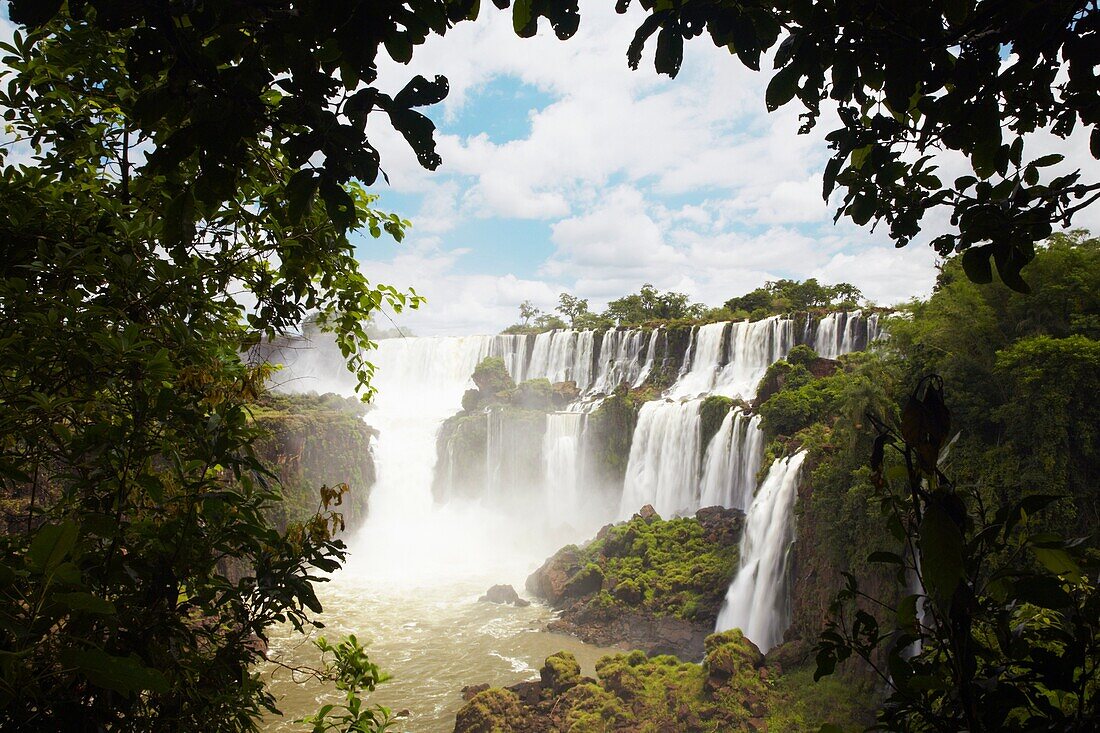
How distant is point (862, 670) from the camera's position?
8.05 meters

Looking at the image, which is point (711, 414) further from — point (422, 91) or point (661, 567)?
point (422, 91)

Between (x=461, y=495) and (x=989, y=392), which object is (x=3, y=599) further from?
(x=461, y=495)

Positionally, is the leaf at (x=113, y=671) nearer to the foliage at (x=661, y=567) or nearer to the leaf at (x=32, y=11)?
the leaf at (x=32, y=11)

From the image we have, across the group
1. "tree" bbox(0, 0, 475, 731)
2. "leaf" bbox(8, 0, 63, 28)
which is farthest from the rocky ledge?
"leaf" bbox(8, 0, 63, 28)

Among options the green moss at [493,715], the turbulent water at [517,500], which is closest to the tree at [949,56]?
the turbulent water at [517,500]

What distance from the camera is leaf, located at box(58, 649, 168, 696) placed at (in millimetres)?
658

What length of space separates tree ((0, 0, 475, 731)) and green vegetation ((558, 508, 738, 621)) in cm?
1196

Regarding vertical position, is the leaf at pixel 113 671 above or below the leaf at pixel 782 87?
below

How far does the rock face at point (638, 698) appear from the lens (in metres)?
7.89

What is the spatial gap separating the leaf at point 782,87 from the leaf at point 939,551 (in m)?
0.84

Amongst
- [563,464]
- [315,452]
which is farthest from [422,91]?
[563,464]

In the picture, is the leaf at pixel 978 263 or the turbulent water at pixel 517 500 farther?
the turbulent water at pixel 517 500

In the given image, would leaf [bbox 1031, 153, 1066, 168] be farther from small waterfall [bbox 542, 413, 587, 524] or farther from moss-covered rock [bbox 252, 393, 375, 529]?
small waterfall [bbox 542, 413, 587, 524]

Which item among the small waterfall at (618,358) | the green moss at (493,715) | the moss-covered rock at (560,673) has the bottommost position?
the green moss at (493,715)
